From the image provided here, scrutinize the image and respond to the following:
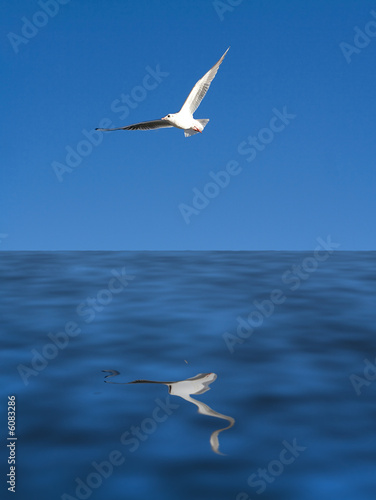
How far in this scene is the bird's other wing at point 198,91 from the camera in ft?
30.6

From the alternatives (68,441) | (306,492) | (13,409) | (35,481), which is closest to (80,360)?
(13,409)

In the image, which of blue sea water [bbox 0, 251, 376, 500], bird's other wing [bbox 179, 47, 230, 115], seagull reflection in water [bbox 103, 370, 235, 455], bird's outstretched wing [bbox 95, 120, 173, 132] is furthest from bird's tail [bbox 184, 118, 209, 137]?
seagull reflection in water [bbox 103, 370, 235, 455]

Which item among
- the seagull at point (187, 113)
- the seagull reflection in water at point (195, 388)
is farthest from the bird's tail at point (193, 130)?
the seagull reflection in water at point (195, 388)

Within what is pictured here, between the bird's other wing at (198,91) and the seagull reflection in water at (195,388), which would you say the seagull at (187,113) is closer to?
the bird's other wing at (198,91)

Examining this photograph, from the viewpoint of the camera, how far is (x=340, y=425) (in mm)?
4758

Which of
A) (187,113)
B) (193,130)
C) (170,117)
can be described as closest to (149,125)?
(170,117)

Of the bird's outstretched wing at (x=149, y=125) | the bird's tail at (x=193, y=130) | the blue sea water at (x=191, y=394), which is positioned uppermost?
the bird's tail at (x=193, y=130)

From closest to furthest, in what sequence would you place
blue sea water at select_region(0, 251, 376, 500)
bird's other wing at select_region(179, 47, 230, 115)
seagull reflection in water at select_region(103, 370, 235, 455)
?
1. blue sea water at select_region(0, 251, 376, 500)
2. seagull reflection in water at select_region(103, 370, 235, 455)
3. bird's other wing at select_region(179, 47, 230, 115)

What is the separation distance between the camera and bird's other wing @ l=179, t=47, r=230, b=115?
9337 millimetres

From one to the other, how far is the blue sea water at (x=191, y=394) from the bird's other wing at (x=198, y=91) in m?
3.26

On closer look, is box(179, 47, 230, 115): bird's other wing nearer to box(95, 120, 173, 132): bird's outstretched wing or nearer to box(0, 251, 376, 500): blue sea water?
box(95, 120, 173, 132): bird's outstretched wing

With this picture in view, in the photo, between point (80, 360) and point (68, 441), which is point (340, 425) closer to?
point (68, 441)

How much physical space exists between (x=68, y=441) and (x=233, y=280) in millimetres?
9437

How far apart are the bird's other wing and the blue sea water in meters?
3.26
